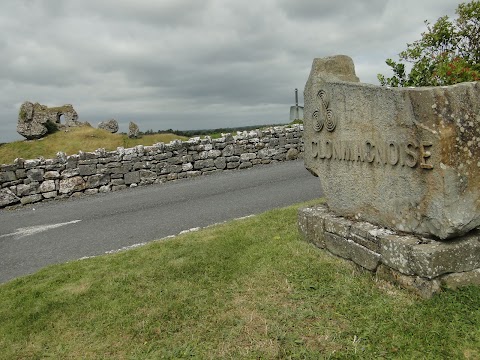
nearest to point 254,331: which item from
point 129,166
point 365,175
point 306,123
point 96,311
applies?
point 96,311

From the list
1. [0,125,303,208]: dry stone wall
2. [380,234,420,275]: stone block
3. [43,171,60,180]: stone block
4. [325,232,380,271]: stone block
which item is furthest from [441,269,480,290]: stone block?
[43,171,60,180]: stone block

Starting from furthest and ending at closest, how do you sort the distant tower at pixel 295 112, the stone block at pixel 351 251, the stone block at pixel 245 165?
1. the distant tower at pixel 295 112
2. the stone block at pixel 245 165
3. the stone block at pixel 351 251

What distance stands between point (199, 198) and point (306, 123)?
5.41 m

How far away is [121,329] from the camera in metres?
3.88

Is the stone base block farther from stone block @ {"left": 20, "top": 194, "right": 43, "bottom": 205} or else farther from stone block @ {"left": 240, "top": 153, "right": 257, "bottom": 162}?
stone block @ {"left": 20, "top": 194, "right": 43, "bottom": 205}

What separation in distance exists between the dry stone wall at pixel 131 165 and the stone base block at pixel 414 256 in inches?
381

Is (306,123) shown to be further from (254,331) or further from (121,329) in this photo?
(121,329)

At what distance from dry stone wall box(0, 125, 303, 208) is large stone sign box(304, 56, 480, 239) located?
880 centimetres

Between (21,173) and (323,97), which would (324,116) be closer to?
(323,97)

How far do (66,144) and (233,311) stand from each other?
81.1 ft

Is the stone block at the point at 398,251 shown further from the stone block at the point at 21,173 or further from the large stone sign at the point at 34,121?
the large stone sign at the point at 34,121

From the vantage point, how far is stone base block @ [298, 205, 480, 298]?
3723 millimetres

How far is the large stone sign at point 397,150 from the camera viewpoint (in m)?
3.69

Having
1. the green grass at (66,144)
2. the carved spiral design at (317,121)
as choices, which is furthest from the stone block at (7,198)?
the green grass at (66,144)
